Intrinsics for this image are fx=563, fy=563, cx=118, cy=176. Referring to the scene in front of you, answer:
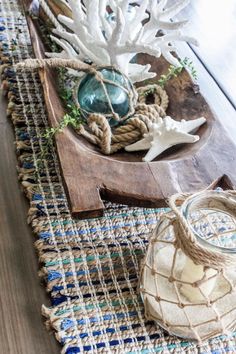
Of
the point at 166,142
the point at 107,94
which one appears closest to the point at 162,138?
the point at 166,142

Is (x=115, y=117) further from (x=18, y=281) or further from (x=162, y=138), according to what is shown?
(x=18, y=281)

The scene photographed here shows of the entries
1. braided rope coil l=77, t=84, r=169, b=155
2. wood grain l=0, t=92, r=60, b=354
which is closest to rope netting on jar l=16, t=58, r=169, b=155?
braided rope coil l=77, t=84, r=169, b=155

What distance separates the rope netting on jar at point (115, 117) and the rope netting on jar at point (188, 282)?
214 millimetres

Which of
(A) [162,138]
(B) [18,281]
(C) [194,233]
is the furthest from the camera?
(A) [162,138]

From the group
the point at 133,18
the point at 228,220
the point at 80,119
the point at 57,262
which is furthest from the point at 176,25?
the point at 57,262

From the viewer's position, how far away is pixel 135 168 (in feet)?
2.49

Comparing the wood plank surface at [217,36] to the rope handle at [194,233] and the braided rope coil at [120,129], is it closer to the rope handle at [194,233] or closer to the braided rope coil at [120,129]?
the braided rope coil at [120,129]

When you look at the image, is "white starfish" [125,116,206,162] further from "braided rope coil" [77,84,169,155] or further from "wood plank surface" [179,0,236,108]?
"wood plank surface" [179,0,236,108]

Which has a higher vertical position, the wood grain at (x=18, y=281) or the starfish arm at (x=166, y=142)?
the starfish arm at (x=166, y=142)

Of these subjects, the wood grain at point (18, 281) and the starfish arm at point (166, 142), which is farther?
the starfish arm at point (166, 142)

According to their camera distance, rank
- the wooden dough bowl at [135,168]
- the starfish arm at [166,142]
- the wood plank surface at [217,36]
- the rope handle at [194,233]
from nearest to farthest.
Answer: the rope handle at [194,233] < the wooden dough bowl at [135,168] < the starfish arm at [166,142] < the wood plank surface at [217,36]

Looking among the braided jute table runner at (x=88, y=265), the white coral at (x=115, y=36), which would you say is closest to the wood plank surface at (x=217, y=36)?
the white coral at (x=115, y=36)

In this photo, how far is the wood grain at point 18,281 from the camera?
0.65 meters

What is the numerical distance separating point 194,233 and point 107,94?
37cm
